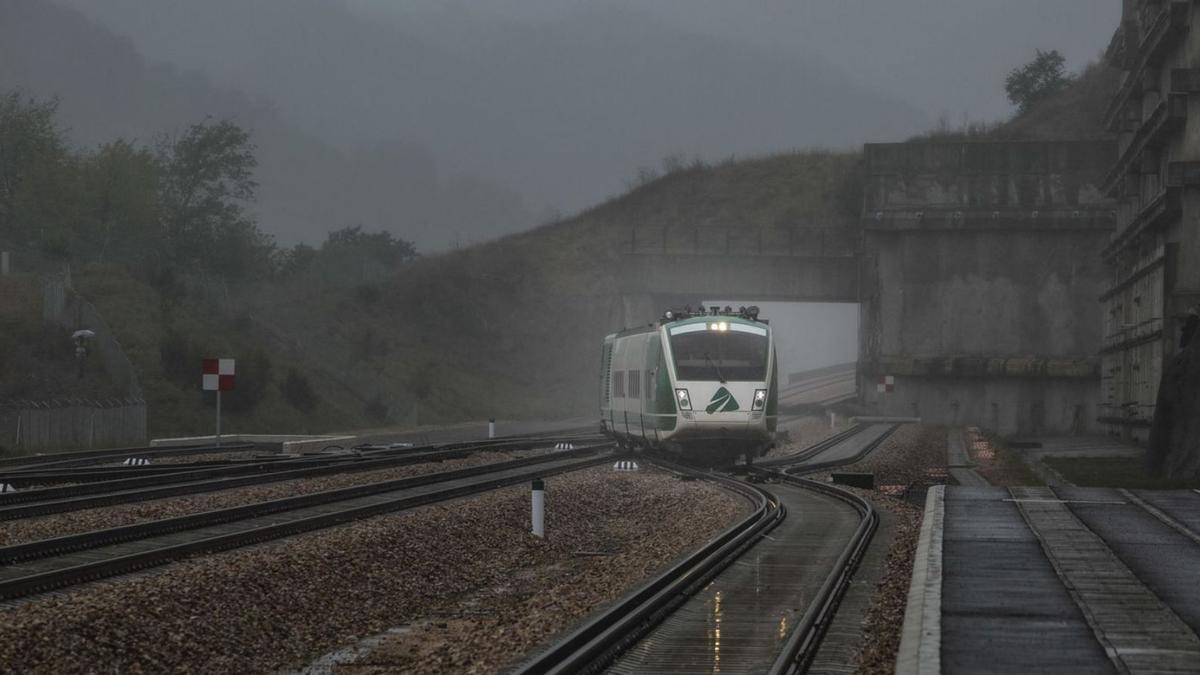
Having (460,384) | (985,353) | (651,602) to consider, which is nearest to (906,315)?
(985,353)

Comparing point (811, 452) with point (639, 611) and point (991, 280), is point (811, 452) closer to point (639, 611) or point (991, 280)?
point (991, 280)

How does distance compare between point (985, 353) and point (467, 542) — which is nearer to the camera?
point (467, 542)

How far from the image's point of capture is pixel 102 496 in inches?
879

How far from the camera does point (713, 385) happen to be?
33.3 m

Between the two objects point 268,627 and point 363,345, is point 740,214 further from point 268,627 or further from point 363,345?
point 268,627

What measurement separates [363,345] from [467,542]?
190 feet

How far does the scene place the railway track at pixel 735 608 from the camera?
451 inches

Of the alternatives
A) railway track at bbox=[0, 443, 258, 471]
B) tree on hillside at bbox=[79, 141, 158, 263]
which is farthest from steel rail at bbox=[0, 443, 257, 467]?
tree on hillside at bbox=[79, 141, 158, 263]

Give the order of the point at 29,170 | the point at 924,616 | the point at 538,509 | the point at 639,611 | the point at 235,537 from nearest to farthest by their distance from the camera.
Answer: the point at 924,616
the point at 639,611
the point at 235,537
the point at 538,509
the point at 29,170

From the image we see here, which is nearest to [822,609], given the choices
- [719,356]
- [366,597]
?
[366,597]

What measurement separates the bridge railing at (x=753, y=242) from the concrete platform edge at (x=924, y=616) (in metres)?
56.1

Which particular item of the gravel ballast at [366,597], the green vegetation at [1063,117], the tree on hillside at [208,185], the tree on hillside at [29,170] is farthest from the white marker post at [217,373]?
the green vegetation at [1063,117]

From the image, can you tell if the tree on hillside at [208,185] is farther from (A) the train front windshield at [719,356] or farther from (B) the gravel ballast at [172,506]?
(B) the gravel ballast at [172,506]

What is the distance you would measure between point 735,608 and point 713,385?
19191 mm
